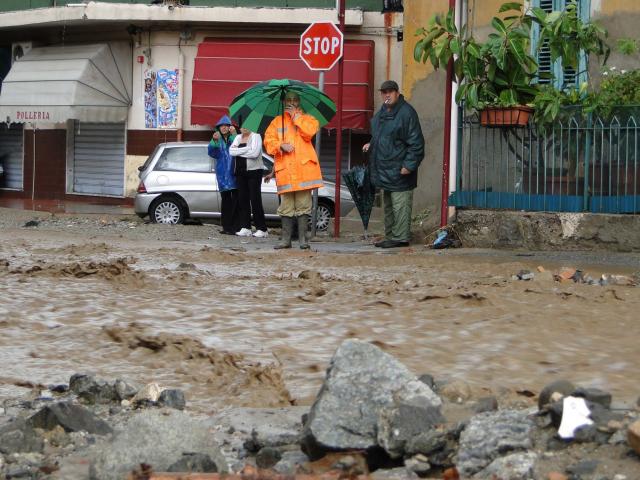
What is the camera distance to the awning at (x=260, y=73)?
986 inches

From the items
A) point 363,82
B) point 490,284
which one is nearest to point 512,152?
point 490,284

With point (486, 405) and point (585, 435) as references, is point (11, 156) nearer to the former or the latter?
point (486, 405)

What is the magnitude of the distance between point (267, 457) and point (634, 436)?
1389 mm

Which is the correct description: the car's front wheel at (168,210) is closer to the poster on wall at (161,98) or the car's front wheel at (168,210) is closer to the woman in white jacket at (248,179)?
the woman in white jacket at (248,179)

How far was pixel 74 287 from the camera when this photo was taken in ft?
32.9

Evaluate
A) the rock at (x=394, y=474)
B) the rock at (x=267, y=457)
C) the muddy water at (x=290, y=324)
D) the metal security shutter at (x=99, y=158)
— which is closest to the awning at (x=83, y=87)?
the metal security shutter at (x=99, y=158)

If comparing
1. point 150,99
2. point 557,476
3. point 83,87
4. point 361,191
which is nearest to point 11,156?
point 83,87

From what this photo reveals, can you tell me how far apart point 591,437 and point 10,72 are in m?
26.7

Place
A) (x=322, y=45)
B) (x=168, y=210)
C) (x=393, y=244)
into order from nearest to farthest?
(x=393, y=244) → (x=322, y=45) → (x=168, y=210)

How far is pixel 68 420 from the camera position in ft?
17.0

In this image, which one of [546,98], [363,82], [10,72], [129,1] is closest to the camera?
[546,98]

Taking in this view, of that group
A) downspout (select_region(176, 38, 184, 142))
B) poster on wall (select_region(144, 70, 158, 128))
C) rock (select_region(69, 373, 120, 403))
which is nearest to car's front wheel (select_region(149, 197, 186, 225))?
downspout (select_region(176, 38, 184, 142))

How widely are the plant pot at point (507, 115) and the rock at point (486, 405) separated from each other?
8.64 meters

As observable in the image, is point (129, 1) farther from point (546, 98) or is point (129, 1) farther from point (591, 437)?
point (591, 437)
